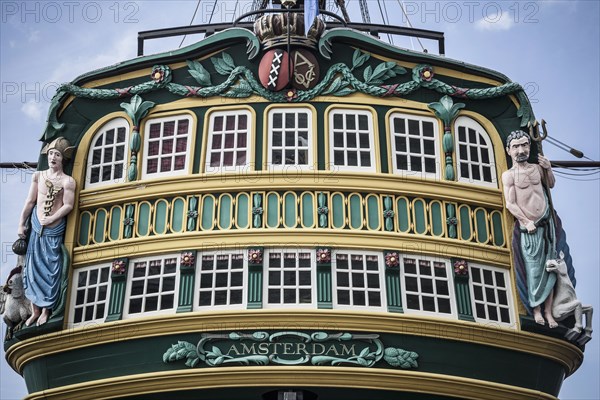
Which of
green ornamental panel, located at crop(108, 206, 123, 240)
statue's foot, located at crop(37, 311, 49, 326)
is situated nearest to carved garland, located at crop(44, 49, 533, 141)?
green ornamental panel, located at crop(108, 206, 123, 240)

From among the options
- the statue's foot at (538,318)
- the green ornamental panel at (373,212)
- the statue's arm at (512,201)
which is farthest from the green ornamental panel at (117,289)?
the statue's foot at (538,318)

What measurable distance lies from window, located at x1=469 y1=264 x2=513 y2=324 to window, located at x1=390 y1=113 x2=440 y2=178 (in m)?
2.78

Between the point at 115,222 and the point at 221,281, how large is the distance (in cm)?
345

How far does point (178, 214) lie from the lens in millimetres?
27609

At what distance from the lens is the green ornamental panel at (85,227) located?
2812 centimetres

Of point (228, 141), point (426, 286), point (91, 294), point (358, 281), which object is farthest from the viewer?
point (228, 141)

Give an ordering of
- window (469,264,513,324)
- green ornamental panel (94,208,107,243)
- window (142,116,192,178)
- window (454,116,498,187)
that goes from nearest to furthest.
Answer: window (469,264,513,324) → green ornamental panel (94,208,107,243) → window (142,116,192,178) → window (454,116,498,187)

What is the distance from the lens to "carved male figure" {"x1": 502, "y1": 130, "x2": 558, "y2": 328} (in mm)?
27219

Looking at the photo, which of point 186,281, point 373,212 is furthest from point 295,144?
point 186,281

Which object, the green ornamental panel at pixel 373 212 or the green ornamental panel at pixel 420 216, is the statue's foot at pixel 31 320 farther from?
the green ornamental panel at pixel 420 216

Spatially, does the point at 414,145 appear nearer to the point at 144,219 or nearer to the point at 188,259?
the point at 188,259

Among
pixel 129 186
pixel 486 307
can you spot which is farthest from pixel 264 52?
pixel 486 307

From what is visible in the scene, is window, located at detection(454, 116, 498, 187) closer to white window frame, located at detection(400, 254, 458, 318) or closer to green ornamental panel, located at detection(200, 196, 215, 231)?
white window frame, located at detection(400, 254, 458, 318)

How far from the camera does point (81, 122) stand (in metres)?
29.3
